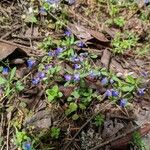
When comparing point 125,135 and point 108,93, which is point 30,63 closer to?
point 108,93

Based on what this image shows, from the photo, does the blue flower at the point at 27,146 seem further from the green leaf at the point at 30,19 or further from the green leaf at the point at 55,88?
the green leaf at the point at 30,19

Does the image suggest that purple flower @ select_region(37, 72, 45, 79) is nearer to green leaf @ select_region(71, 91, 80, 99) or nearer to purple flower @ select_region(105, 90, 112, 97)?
green leaf @ select_region(71, 91, 80, 99)

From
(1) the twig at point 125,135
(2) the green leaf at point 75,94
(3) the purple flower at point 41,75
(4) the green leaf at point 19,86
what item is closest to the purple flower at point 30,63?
(3) the purple flower at point 41,75

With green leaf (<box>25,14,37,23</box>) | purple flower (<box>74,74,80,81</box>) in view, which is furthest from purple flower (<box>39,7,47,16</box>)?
purple flower (<box>74,74,80,81</box>)

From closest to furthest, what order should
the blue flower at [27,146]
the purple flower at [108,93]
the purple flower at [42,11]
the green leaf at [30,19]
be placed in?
the blue flower at [27,146]
the purple flower at [108,93]
the green leaf at [30,19]
the purple flower at [42,11]

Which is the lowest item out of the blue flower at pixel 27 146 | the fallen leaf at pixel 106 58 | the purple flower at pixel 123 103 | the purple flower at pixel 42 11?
the blue flower at pixel 27 146

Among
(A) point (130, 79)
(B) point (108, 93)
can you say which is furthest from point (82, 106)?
(A) point (130, 79)

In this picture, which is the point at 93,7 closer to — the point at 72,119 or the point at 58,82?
the point at 58,82

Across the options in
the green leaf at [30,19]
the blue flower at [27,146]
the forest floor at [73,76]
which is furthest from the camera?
the green leaf at [30,19]
